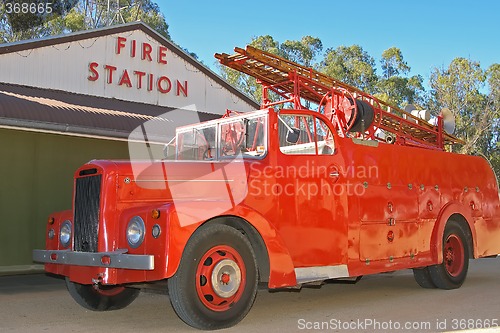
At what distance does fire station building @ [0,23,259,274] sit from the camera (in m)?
9.95

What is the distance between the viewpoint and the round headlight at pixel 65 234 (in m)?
6.25

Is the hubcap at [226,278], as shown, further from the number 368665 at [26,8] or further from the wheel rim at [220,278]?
the number 368665 at [26,8]

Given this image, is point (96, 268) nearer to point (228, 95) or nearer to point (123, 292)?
point (123, 292)

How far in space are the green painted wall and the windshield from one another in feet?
13.2

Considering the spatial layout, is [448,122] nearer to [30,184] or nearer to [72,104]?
[72,104]

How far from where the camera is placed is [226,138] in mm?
6664

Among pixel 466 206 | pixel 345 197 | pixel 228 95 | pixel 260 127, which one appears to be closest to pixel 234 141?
pixel 260 127

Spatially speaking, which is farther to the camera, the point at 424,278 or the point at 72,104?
the point at 72,104

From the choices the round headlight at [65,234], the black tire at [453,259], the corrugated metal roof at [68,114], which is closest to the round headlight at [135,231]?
the round headlight at [65,234]

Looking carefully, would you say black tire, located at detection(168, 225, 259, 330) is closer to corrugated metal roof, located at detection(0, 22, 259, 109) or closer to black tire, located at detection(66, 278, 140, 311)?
black tire, located at detection(66, 278, 140, 311)

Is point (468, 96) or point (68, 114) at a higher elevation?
point (468, 96)

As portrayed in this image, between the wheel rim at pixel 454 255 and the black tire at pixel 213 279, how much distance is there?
392cm

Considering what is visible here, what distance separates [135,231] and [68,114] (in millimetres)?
5463

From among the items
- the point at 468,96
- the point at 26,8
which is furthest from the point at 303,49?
the point at 26,8
